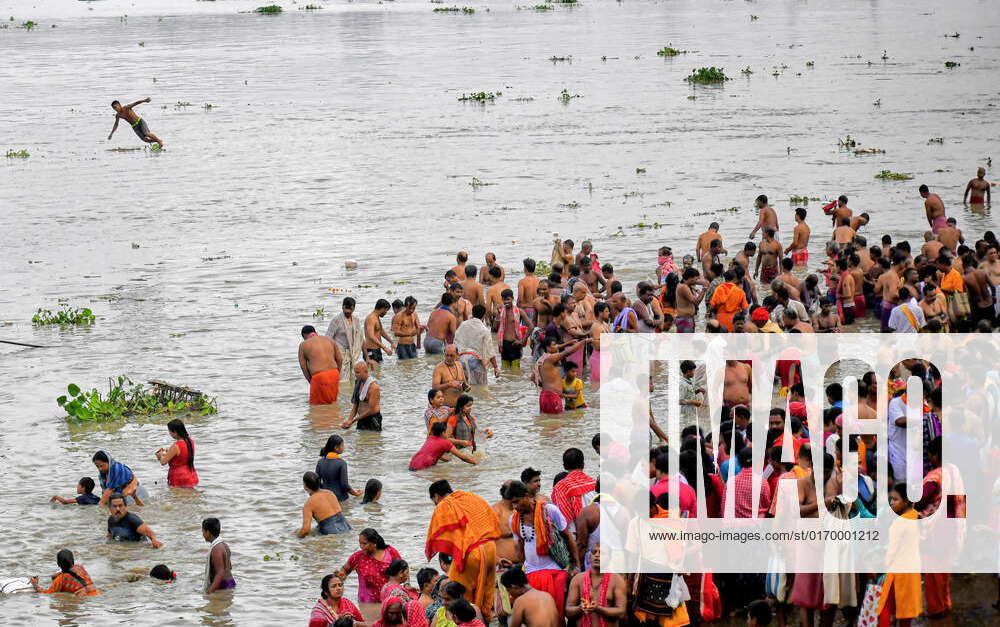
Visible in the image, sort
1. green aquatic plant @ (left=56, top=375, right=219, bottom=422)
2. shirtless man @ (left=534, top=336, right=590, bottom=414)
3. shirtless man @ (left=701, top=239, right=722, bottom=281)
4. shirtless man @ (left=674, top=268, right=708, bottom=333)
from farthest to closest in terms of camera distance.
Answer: shirtless man @ (left=701, top=239, right=722, bottom=281) → shirtless man @ (left=674, top=268, right=708, bottom=333) → green aquatic plant @ (left=56, top=375, right=219, bottom=422) → shirtless man @ (left=534, top=336, right=590, bottom=414)

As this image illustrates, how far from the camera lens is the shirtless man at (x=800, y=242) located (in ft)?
66.3

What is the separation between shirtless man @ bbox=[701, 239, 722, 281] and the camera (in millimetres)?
17922

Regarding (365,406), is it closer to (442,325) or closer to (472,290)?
(442,325)

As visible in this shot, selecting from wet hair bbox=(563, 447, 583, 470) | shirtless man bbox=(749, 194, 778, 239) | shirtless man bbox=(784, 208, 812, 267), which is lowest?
wet hair bbox=(563, 447, 583, 470)

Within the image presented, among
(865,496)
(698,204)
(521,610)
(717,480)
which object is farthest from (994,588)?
(698,204)

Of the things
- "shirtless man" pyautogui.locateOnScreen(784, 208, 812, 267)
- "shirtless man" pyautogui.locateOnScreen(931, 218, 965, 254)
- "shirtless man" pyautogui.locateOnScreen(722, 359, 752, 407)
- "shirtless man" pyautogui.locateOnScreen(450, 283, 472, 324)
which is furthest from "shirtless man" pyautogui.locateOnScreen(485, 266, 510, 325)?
"shirtless man" pyautogui.locateOnScreen(931, 218, 965, 254)

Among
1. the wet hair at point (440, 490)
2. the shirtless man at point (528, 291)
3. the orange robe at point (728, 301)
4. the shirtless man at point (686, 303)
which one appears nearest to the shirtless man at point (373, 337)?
the shirtless man at point (528, 291)

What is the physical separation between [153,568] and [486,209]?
1887 cm

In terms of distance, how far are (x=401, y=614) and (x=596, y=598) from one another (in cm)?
128

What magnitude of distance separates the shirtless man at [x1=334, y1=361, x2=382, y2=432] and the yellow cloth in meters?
7.00

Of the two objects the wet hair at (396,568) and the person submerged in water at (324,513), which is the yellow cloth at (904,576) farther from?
the person submerged in water at (324,513)

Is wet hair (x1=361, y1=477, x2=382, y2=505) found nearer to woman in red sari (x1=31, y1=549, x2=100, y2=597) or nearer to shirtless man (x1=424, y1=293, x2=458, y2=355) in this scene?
woman in red sari (x1=31, y1=549, x2=100, y2=597)

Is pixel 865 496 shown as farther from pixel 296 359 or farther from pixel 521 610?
pixel 296 359

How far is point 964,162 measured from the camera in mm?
31203
